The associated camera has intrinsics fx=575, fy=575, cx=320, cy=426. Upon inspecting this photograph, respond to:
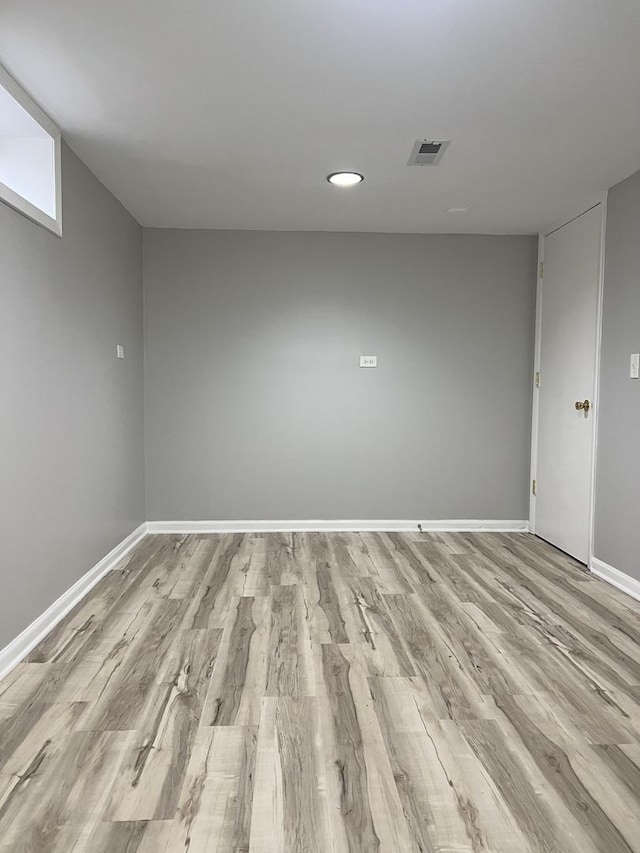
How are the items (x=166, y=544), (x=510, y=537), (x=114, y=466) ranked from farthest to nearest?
(x=510, y=537) → (x=166, y=544) → (x=114, y=466)

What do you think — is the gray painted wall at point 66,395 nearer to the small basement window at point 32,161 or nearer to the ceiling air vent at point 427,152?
the small basement window at point 32,161

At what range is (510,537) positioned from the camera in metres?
4.37

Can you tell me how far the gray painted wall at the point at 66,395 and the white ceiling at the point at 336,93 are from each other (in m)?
0.46

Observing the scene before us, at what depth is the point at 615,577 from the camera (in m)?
3.31

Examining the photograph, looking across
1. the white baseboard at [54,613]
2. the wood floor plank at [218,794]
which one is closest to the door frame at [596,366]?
the wood floor plank at [218,794]

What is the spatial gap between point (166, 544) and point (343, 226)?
8.69 ft

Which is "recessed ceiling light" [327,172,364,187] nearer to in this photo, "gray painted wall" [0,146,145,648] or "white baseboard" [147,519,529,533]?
"gray painted wall" [0,146,145,648]

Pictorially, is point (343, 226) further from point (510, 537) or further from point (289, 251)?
point (510, 537)

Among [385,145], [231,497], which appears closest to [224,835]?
[385,145]

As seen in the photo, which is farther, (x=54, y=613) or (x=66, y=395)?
(x=66, y=395)

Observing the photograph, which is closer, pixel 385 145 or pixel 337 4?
pixel 337 4

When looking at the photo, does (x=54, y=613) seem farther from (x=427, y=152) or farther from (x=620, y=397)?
(x=620, y=397)

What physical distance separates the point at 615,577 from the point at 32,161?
3.70 meters

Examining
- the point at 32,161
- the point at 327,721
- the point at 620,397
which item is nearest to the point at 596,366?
the point at 620,397
